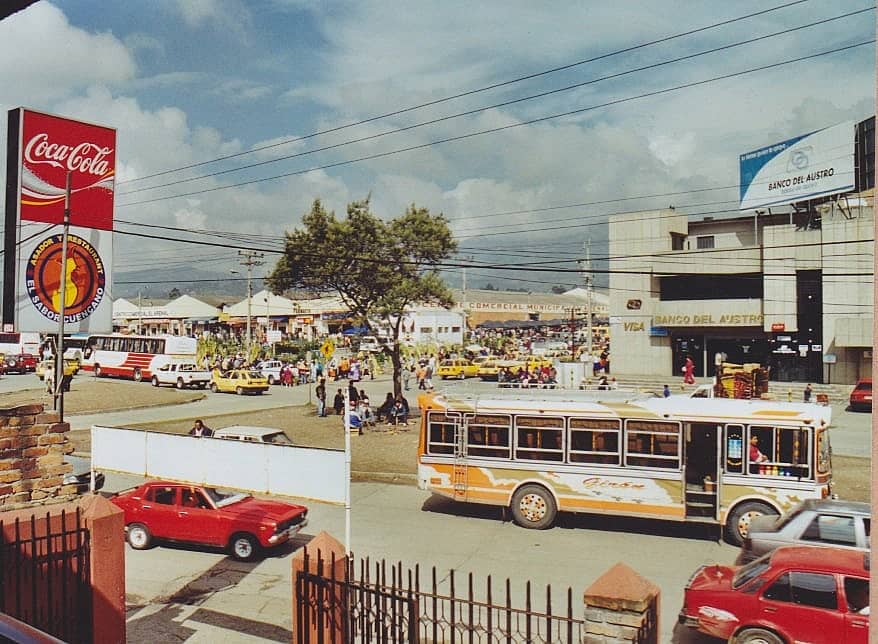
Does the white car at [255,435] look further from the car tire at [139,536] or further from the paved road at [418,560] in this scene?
the car tire at [139,536]

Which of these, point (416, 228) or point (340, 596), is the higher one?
point (416, 228)

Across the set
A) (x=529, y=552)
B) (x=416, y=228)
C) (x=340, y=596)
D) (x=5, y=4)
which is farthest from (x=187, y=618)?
Result: (x=416, y=228)

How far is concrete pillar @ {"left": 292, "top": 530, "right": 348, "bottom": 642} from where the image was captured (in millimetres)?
6930

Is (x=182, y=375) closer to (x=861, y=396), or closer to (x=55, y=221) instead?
(x=861, y=396)

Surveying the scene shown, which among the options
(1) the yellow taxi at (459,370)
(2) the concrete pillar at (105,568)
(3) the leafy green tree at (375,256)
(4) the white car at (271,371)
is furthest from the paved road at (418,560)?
(1) the yellow taxi at (459,370)

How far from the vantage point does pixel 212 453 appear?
41.7 feet

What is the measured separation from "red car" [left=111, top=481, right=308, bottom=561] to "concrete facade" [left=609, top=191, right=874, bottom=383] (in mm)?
30630

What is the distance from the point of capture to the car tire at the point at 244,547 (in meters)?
13.2

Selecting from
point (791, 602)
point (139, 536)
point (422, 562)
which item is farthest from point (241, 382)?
point (791, 602)

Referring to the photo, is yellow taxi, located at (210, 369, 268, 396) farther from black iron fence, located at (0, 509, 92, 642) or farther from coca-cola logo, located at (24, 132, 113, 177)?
black iron fence, located at (0, 509, 92, 642)

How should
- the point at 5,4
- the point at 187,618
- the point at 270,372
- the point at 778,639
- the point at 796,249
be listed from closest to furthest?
the point at 5,4, the point at 778,639, the point at 187,618, the point at 796,249, the point at 270,372

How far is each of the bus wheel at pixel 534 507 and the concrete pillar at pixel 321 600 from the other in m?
8.63

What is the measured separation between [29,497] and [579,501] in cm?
1028

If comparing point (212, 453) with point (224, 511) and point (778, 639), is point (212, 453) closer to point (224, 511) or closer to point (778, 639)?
point (224, 511)
